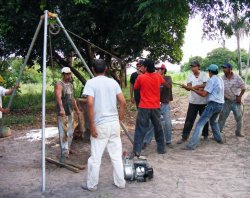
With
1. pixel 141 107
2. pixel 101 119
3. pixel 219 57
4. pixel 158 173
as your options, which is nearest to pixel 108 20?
pixel 141 107

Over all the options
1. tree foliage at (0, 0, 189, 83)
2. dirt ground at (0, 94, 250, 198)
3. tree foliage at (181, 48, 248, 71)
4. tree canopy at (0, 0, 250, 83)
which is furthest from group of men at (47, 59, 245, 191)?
tree foliage at (181, 48, 248, 71)

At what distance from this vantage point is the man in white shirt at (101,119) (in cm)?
511

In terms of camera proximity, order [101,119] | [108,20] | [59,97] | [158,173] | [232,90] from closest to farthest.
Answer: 1. [101,119]
2. [158,173]
3. [59,97]
4. [232,90]
5. [108,20]

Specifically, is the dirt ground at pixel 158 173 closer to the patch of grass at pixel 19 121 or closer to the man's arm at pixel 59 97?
the man's arm at pixel 59 97

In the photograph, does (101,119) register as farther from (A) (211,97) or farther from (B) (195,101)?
(B) (195,101)

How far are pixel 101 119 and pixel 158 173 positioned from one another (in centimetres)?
156

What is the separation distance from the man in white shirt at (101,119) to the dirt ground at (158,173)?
40 cm

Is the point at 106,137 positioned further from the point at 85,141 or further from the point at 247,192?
the point at 85,141

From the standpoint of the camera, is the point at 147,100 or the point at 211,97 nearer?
the point at 147,100

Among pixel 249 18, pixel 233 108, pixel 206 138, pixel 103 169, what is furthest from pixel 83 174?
pixel 249 18

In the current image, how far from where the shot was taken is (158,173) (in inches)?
238

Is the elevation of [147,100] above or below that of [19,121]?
above

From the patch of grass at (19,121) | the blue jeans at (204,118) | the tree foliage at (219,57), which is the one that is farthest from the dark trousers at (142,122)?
the tree foliage at (219,57)

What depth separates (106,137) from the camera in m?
5.18
